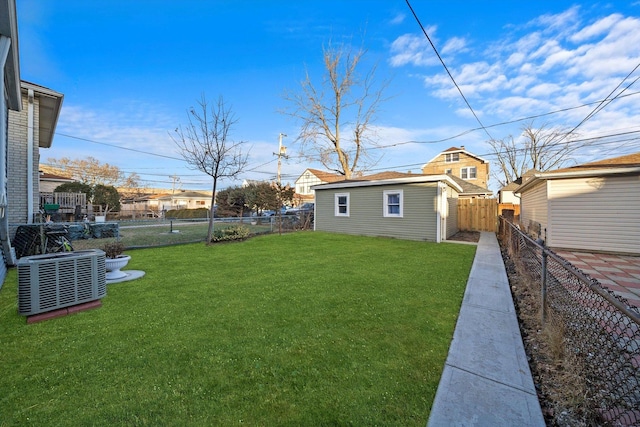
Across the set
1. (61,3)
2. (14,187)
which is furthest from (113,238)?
(61,3)

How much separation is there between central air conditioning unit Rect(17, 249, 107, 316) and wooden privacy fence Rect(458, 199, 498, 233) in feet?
50.2

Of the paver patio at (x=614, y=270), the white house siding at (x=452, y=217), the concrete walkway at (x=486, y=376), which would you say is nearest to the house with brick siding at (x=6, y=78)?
the concrete walkway at (x=486, y=376)

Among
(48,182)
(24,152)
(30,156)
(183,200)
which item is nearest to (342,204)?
(30,156)

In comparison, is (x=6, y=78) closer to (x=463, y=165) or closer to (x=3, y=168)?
(x=3, y=168)

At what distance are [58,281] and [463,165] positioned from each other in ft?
109

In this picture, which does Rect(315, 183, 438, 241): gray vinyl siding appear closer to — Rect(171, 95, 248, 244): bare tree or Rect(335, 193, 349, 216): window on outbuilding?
Rect(335, 193, 349, 216): window on outbuilding

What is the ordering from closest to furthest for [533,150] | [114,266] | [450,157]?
[114,266], [533,150], [450,157]

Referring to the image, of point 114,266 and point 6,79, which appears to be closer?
point 6,79

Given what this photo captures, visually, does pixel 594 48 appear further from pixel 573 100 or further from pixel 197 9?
pixel 197 9

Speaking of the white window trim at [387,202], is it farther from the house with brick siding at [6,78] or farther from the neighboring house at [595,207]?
the house with brick siding at [6,78]

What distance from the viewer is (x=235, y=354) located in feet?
7.92

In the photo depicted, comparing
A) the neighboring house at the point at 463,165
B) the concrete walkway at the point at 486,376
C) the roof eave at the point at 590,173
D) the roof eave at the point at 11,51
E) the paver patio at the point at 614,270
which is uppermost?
the neighboring house at the point at 463,165

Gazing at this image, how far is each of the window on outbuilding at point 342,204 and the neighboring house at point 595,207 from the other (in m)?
7.11

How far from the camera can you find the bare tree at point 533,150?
24312 mm
